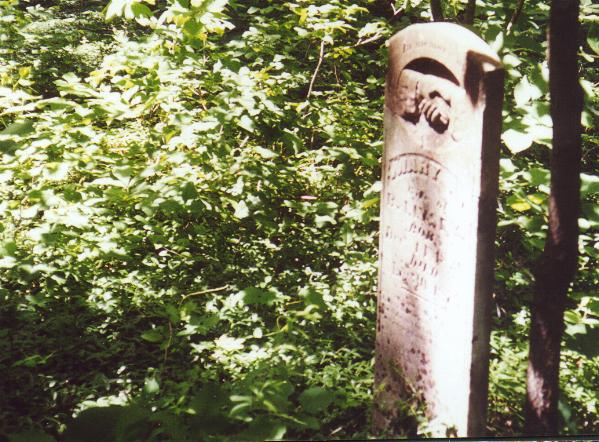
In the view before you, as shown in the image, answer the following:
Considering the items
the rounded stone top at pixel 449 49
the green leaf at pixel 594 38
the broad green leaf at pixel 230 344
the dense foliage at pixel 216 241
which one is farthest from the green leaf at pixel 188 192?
the green leaf at pixel 594 38

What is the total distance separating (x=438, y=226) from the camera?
153cm

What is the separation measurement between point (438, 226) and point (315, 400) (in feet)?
2.45

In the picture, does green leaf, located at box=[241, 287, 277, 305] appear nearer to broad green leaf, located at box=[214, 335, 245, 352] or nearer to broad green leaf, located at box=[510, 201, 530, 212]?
broad green leaf, located at box=[214, 335, 245, 352]

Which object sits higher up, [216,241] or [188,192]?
[188,192]

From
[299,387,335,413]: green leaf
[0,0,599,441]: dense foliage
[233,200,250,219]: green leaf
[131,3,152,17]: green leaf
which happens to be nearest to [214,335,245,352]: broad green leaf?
[0,0,599,441]: dense foliage

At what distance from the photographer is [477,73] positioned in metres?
1.34

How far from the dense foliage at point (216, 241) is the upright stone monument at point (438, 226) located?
0.58 ft

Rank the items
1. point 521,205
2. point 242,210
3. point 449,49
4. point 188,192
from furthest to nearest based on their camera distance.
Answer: point 242,210
point 188,192
point 521,205
point 449,49

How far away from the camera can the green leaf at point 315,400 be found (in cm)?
101

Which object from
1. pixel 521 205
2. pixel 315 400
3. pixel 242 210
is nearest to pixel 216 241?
pixel 242 210

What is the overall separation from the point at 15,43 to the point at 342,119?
90.3 inches

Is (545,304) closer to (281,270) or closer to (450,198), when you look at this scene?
(450,198)

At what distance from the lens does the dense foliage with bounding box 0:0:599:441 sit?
1.74 metres

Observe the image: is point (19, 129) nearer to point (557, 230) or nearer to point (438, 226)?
point (438, 226)
